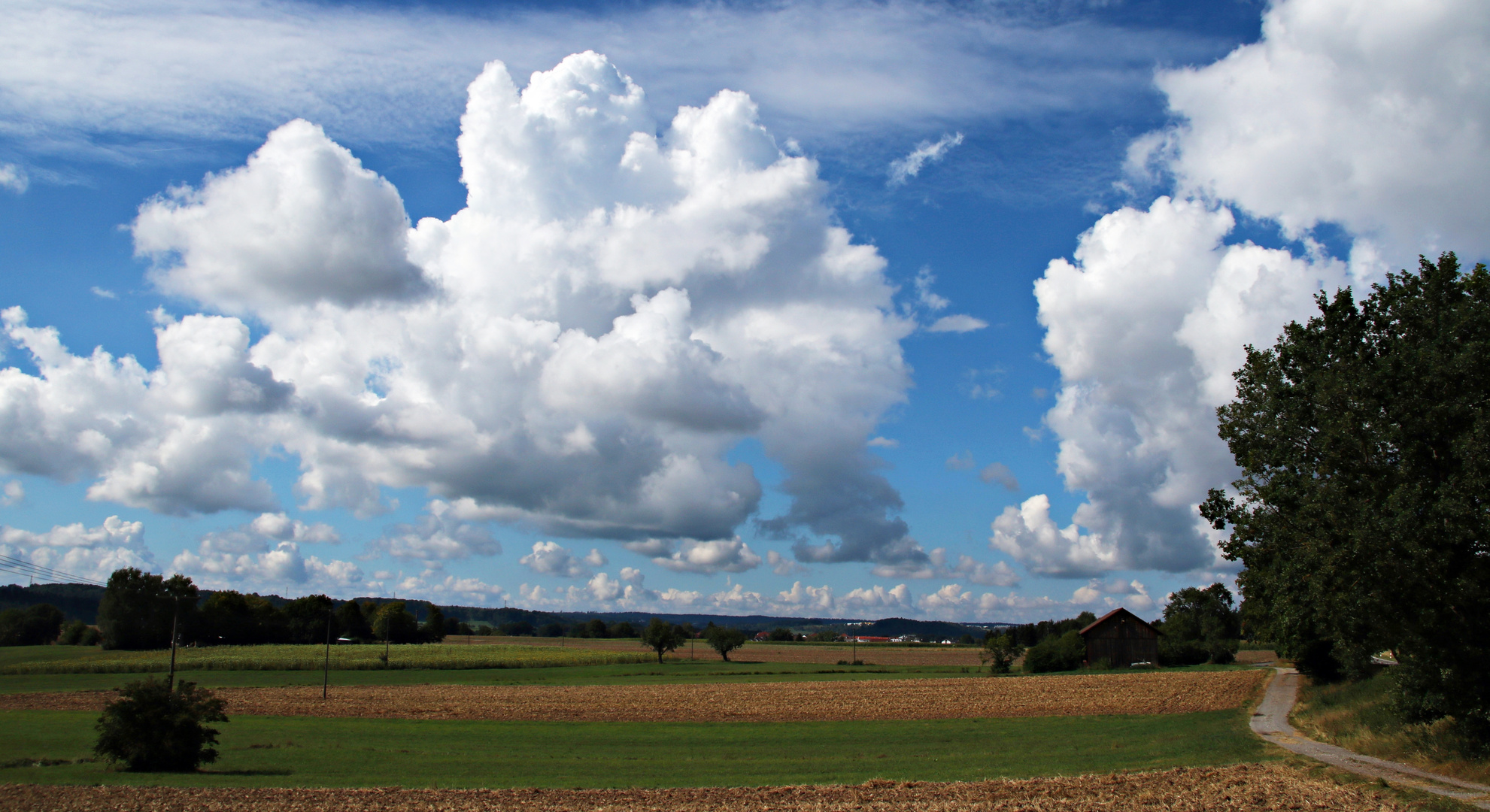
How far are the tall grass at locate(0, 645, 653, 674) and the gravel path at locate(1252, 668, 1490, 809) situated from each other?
87.4 meters

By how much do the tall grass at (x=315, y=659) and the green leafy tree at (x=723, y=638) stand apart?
9.30 meters

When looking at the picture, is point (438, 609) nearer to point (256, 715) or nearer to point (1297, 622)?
point (256, 715)

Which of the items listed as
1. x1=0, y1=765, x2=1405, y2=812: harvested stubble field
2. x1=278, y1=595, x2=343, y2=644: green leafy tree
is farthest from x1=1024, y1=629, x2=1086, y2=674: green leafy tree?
x1=278, y1=595, x2=343, y2=644: green leafy tree

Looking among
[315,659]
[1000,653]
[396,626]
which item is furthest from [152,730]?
[396,626]

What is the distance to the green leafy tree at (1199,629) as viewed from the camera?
91.7 meters

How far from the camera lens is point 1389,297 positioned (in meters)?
25.7

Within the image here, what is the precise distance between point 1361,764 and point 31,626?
186 meters

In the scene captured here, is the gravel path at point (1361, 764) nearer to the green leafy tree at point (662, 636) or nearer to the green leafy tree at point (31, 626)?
the green leafy tree at point (662, 636)

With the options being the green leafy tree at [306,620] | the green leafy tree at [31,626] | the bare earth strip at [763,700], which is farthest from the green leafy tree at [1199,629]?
the green leafy tree at [31,626]

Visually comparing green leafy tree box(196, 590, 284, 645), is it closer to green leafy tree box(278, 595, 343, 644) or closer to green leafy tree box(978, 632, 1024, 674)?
green leafy tree box(278, 595, 343, 644)

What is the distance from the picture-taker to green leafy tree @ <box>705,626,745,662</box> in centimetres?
12275

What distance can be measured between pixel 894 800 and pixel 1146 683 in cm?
Answer: 5009

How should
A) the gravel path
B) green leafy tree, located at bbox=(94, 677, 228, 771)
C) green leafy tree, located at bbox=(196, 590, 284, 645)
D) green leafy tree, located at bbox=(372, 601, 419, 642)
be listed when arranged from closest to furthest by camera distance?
the gravel path → green leafy tree, located at bbox=(94, 677, 228, 771) → green leafy tree, located at bbox=(196, 590, 284, 645) → green leafy tree, located at bbox=(372, 601, 419, 642)

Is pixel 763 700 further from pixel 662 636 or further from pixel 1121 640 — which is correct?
pixel 662 636
